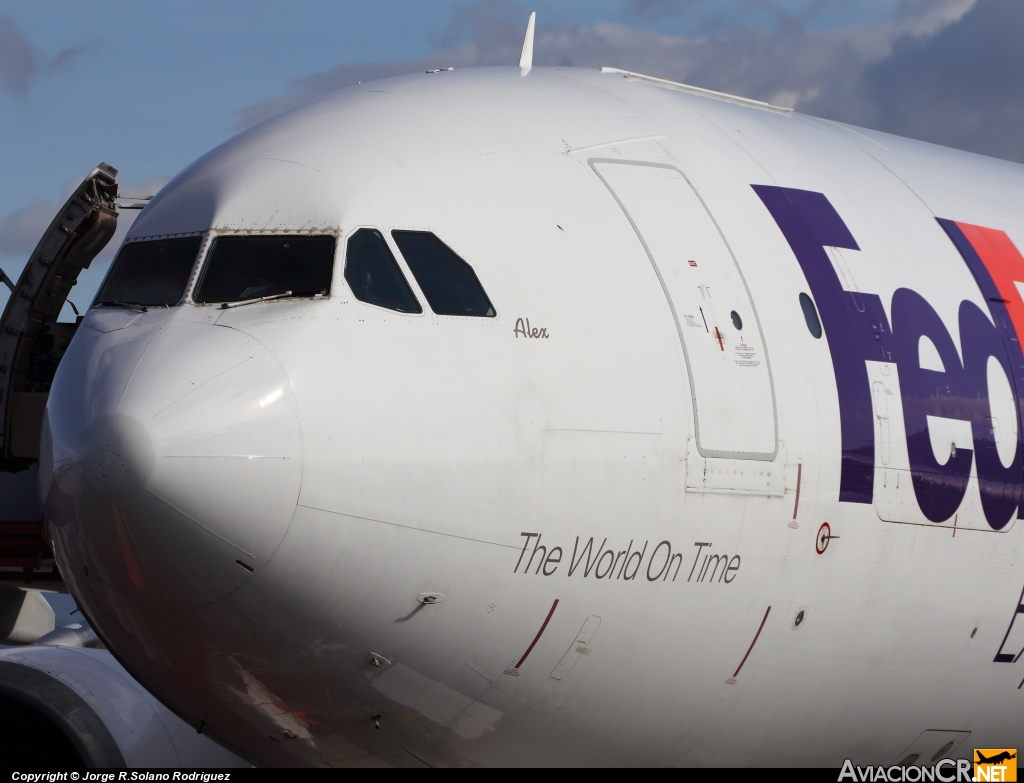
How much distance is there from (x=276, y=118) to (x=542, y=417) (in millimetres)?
2659

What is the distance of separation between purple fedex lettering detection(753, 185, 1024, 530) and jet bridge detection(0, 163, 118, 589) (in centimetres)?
696

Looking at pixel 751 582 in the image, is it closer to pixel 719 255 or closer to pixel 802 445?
pixel 802 445

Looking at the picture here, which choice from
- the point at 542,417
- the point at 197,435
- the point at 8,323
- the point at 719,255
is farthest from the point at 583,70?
the point at 8,323

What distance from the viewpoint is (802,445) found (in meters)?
7.83

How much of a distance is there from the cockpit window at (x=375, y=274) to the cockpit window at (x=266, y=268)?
0.11m

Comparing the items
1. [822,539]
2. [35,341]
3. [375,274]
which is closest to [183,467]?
[375,274]

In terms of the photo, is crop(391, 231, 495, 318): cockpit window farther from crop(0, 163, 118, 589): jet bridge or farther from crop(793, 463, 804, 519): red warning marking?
crop(0, 163, 118, 589): jet bridge

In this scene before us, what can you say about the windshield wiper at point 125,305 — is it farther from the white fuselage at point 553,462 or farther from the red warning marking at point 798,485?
the red warning marking at point 798,485

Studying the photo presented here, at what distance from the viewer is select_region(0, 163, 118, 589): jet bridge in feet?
42.3

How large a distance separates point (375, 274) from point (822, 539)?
2974 mm

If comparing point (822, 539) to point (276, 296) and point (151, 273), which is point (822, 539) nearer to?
point (276, 296)

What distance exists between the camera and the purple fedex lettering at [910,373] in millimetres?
8250

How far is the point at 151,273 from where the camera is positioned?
7.29 meters

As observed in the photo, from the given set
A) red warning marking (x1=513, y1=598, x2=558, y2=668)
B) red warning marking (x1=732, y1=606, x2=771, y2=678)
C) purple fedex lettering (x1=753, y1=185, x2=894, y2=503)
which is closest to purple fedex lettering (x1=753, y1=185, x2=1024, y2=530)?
purple fedex lettering (x1=753, y1=185, x2=894, y2=503)
